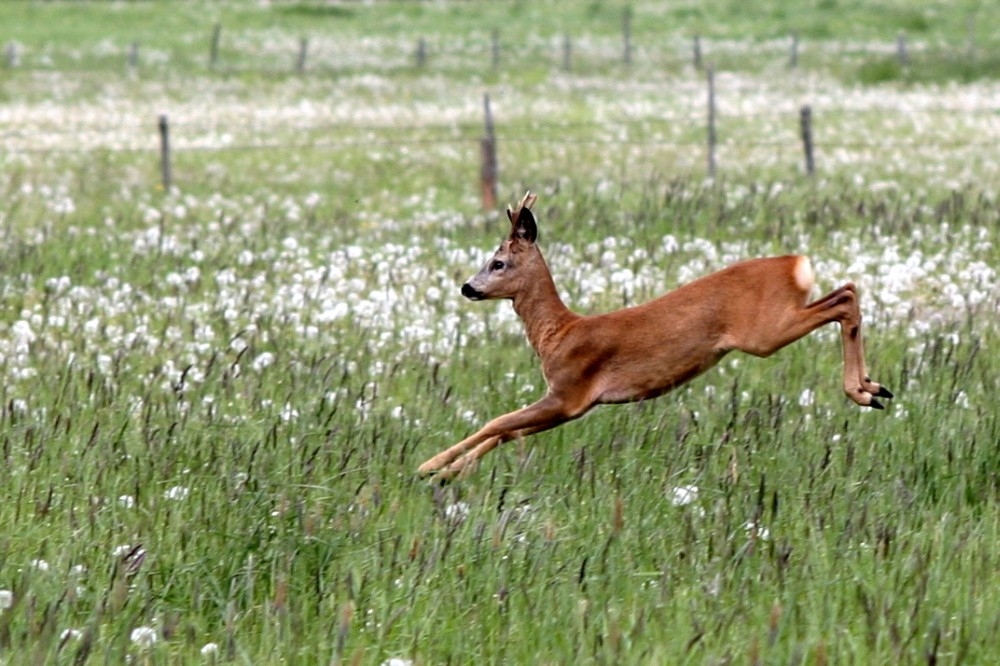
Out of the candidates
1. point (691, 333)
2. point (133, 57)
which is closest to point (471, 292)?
point (691, 333)

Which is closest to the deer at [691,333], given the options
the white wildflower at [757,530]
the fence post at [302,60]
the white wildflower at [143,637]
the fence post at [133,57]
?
the white wildflower at [757,530]

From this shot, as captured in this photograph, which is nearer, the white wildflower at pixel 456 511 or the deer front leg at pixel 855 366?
the white wildflower at pixel 456 511

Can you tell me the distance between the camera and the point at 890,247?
12195mm

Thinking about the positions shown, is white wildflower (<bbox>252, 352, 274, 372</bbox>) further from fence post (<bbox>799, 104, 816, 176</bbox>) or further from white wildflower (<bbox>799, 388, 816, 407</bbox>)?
fence post (<bbox>799, 104, 816, 176</bbox>)

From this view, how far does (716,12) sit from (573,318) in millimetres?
43850

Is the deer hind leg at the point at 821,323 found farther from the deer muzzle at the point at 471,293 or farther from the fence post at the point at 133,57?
the fence post at the point at 133,57

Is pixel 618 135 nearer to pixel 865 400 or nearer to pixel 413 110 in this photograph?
pixel 413 110

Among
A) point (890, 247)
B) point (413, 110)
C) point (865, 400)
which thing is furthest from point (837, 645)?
point (413, 110)

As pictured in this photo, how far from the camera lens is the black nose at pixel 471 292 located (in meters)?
7.77

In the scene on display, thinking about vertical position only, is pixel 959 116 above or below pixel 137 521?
below

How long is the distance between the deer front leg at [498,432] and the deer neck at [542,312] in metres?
0.48

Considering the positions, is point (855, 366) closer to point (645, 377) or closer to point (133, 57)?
point (645, 377)

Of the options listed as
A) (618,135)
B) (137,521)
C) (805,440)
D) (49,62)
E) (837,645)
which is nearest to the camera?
(837,645)

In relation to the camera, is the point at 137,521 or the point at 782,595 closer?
the point at 782,595
